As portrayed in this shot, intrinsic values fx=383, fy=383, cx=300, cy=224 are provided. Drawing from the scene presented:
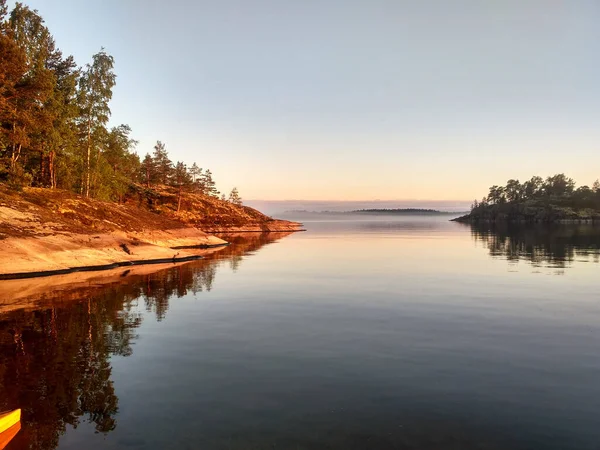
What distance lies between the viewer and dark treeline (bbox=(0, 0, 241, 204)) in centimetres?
4016

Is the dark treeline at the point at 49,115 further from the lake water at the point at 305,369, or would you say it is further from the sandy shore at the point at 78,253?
the lake water at the point at 305,369

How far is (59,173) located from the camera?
62.0m

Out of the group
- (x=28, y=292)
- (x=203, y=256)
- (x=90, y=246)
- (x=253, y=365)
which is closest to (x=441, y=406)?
(x=253, y=365)

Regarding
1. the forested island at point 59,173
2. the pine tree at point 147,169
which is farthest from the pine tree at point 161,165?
the forested island at point 59,173

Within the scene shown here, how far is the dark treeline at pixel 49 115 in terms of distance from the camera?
40156mm

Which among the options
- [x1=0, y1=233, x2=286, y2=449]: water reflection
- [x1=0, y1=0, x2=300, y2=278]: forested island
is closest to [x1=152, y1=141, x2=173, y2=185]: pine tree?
[x1=0, y1=0, x2=300, y2=278]: forested island

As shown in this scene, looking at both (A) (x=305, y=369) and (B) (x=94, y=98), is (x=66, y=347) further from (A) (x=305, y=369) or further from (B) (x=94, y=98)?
(B) (x=94, y=98)

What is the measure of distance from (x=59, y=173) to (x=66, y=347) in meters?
57.0

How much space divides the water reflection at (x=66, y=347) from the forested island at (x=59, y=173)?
7295 mm

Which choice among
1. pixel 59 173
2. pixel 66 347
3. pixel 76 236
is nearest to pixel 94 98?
pixel 59 173

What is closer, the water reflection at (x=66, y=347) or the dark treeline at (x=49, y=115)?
the water reflection at (x=66, y=347)

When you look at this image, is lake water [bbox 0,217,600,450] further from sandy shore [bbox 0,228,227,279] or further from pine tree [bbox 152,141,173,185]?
pine tree [bbox 152,141,173,185]

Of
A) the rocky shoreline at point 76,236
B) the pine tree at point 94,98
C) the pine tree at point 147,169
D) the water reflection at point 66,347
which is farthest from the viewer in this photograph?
the pine tree at point 147,169

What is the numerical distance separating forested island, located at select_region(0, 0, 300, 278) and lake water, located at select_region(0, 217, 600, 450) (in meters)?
10.3
